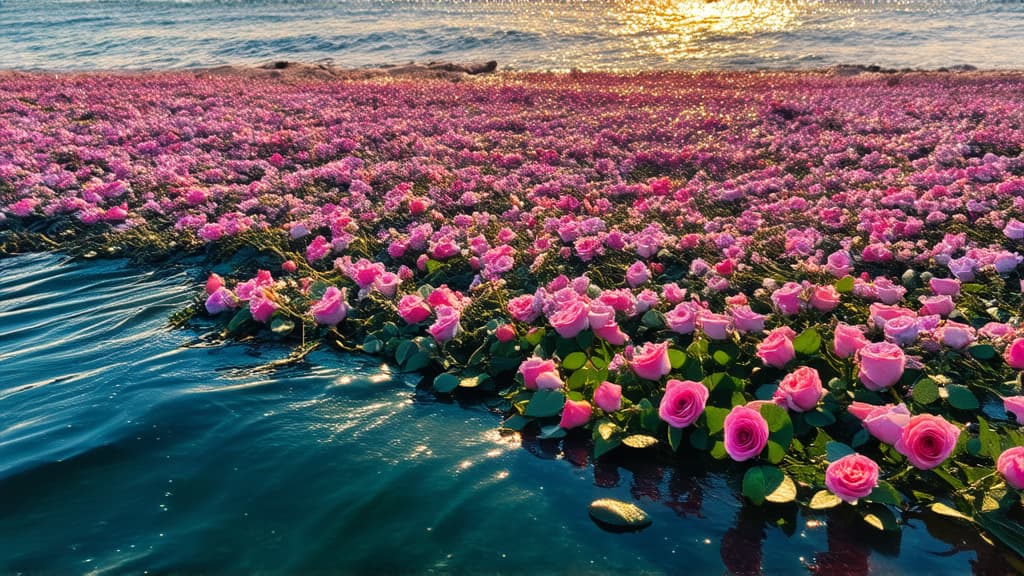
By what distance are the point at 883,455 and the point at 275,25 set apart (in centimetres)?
3676

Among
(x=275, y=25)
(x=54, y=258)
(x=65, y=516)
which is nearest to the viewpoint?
(x=65, y=516)

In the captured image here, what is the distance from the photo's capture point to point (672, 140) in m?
11.1

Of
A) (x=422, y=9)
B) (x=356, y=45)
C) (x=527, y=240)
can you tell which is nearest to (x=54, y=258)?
(x=527, y=240)

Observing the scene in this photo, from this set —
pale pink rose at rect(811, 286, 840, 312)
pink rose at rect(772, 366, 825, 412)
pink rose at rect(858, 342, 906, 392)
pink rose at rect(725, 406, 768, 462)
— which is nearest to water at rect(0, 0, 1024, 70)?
pale pink rose at rect(811, 286, 840, 312)

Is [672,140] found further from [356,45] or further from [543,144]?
[356,45]

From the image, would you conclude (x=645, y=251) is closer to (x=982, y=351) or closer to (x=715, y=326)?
(x=715, y=326)

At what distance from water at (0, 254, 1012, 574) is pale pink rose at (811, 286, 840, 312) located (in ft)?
5.75

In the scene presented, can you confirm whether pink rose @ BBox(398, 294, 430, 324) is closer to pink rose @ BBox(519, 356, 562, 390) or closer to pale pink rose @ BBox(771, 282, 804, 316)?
pink rose @ BBox(519, 356, 562, 390)

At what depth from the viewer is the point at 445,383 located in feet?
15.3

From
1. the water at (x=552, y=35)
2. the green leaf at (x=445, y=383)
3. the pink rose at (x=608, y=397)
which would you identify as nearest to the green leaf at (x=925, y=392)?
the pink rose at (x=608, y=397)

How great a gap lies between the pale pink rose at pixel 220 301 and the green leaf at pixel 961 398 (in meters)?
4.80

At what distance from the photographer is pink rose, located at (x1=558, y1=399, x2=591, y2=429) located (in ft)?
13.1

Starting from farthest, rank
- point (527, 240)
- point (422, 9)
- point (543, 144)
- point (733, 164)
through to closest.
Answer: point (422, 9) → point (543, 144) → point (733, 164) → point (527, 240)

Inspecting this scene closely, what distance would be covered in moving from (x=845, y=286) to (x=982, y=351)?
1085 mm
